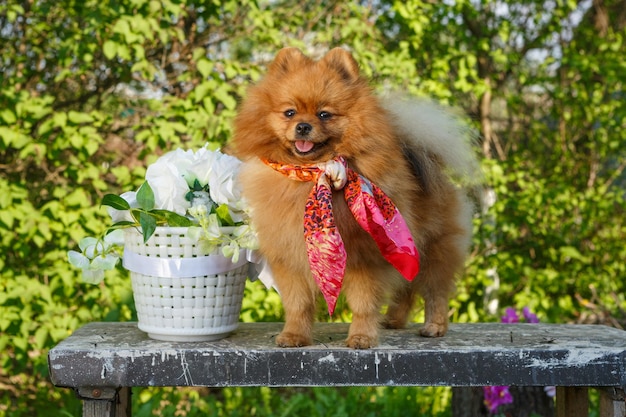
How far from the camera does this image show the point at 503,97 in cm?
571

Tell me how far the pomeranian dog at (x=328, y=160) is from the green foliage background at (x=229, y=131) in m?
1.55

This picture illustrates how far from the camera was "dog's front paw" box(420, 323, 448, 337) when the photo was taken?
2.66 metres

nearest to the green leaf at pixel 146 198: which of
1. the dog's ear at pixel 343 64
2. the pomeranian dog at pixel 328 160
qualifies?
the pomeranian dog at pixel 328 160

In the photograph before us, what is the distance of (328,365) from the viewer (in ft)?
7.45

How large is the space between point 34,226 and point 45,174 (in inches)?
31.2

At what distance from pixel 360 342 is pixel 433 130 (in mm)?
812

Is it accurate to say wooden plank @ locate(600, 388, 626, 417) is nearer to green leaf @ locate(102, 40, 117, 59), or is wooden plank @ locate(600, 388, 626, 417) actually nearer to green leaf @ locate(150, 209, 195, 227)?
green leaf @ locate(150, 209, 195, 227)

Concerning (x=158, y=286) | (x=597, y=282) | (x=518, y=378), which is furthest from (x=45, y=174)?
(x=597, y=282)

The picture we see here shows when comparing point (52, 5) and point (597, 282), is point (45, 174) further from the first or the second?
point (597, 282)

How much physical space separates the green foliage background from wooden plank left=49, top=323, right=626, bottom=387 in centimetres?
162

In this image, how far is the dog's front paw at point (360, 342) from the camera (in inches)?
92.4

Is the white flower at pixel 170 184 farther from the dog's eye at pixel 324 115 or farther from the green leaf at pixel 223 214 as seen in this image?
the dog's eye at pixel 324 115

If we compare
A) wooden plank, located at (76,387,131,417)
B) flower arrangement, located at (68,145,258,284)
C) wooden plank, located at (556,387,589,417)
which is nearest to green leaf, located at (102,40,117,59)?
flower arrangement, located at (68,145,258,284)

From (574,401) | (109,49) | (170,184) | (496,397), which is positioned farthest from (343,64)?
(496,397)
